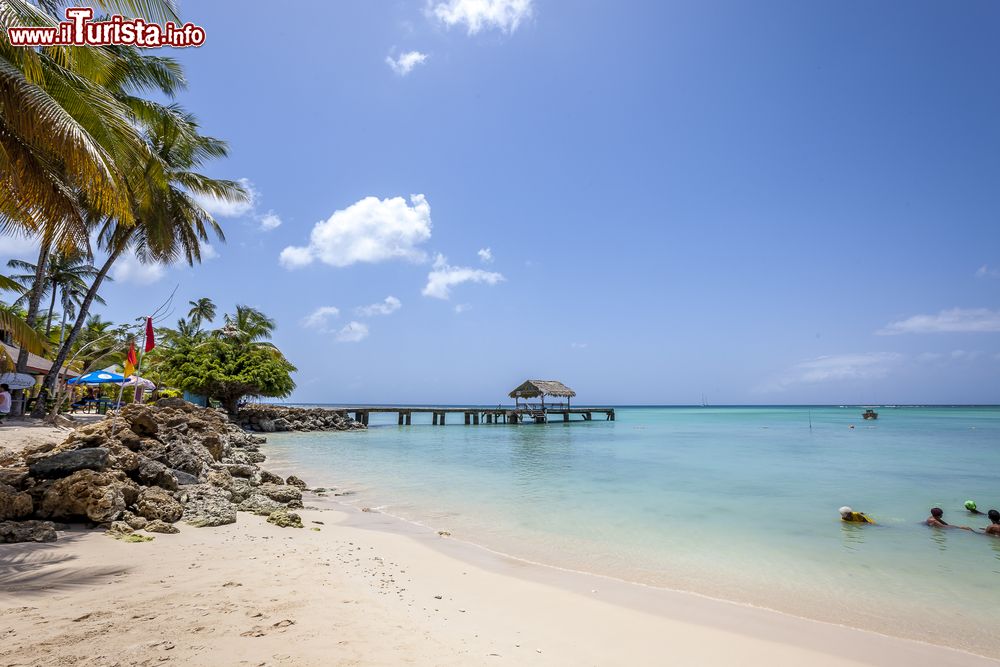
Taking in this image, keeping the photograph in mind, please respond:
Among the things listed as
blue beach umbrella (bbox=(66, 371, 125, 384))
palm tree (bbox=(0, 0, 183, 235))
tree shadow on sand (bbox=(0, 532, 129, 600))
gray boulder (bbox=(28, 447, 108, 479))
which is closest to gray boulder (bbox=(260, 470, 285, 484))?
gray boulder (bbox=(28, 447, 108, 479))

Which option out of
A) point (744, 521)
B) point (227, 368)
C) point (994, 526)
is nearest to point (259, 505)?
point (744, 521)

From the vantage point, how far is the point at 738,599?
5164 mm

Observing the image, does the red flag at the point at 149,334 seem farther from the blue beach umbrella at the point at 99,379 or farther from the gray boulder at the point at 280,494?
the blue beach umbrella at the point at 99,379

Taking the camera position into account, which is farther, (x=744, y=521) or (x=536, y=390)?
(x=536, y=390)

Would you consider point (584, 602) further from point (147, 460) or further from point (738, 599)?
point (147, 460)

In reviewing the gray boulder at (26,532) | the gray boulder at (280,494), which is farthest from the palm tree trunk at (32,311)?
the gray boulder at (26,532)

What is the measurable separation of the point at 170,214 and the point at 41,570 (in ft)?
48.2

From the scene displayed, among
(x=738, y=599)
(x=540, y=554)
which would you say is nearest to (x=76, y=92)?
(x=540, y=554)

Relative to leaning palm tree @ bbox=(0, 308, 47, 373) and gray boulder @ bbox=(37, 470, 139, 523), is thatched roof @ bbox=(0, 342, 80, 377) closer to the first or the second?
leaning palm tree @ bbox=(0, 308, 47, 373)

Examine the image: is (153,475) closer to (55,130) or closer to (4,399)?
(55,130)

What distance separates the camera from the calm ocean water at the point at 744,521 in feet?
17.4

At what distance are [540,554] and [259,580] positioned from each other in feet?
11.9

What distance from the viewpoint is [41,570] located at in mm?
4301

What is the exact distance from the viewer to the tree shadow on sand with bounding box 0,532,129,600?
3902 mm
